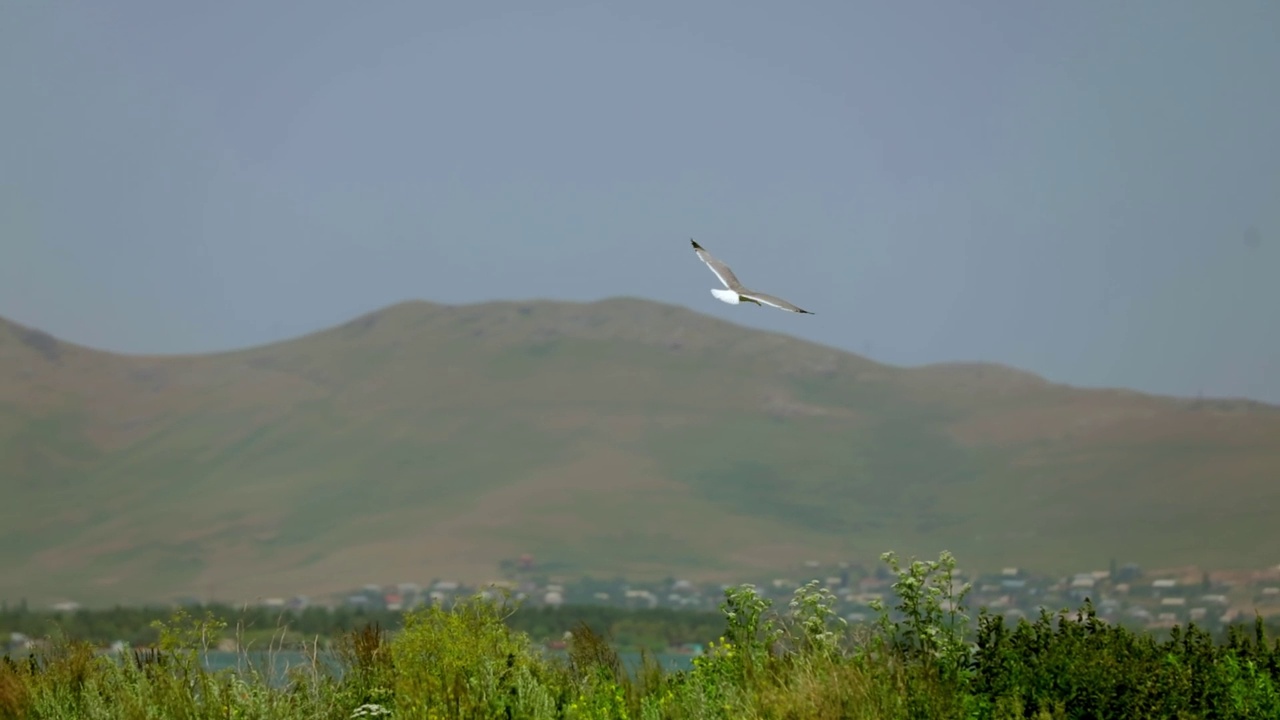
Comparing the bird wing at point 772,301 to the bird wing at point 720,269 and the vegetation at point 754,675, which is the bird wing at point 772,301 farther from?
the vegetation at point 754,675

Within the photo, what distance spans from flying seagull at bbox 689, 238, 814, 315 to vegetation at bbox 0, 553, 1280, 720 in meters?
2.65

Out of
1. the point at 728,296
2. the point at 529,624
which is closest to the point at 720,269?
the point at 728,296

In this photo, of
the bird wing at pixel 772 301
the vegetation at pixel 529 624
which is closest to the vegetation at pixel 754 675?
the bird wing at pixel 772 301

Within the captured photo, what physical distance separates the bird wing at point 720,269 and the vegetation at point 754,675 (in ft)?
9.33

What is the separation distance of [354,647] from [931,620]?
537 cm

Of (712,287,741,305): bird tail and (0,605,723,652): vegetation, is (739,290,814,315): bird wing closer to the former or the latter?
(712,287,741,305): bird tail

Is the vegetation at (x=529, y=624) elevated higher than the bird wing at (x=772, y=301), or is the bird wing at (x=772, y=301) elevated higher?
the bird wing at (x=772, y=301)

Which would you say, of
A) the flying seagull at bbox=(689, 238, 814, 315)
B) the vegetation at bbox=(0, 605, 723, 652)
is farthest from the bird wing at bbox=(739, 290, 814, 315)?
the vegetation at bbox=(0, 605, 723, 652)

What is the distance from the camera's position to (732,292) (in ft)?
36.8

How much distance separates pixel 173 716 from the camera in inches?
482

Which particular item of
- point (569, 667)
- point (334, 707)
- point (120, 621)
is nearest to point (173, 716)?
point (334, 707)

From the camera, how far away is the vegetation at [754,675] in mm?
11203

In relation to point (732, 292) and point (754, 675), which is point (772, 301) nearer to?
point (732, 292)

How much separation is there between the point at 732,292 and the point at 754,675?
3.24 metres
